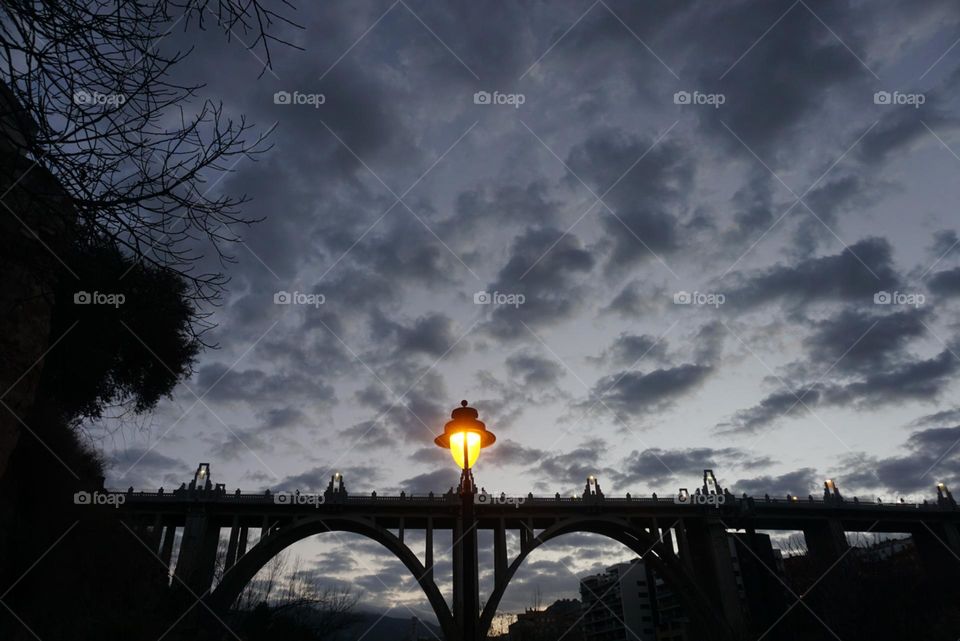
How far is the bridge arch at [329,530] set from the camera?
41344mm

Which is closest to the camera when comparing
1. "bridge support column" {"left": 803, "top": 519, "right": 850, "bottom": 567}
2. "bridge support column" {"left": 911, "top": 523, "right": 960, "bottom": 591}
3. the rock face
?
the rock face

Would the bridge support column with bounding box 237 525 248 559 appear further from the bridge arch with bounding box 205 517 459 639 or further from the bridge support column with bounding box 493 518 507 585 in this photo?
the bridge support column with bounding box 493 518 507 585

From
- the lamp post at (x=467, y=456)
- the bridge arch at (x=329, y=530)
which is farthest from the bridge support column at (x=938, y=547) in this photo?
the lamp post at (x=467, y=456)

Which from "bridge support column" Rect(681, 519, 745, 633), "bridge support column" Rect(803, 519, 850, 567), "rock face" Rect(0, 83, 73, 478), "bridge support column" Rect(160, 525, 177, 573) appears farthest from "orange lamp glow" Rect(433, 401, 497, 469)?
"bridge support column" Rect(803, 519, 850, 567)

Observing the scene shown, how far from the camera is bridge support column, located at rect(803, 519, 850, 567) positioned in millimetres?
48906

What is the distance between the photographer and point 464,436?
779cm

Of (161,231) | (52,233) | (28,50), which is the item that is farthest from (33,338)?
(28,50)

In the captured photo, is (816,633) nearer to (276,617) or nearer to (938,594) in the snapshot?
(938,594)

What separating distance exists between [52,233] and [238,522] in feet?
135

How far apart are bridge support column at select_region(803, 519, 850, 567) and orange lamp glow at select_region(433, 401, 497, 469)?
51.6 meters

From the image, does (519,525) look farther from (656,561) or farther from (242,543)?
(242,543)

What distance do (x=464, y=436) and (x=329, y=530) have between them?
41.5 m

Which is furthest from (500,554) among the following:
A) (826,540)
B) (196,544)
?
A: (826,540)

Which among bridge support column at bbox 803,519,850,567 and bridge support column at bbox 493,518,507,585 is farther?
bridge support column at bbox 803,519,850,567
